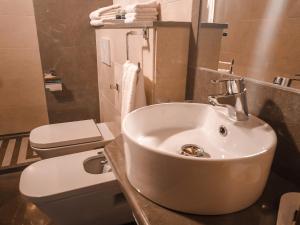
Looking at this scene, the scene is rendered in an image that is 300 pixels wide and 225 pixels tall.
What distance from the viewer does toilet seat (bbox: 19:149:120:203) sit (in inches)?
43.7

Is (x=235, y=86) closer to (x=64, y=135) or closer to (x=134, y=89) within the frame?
(x=134, y=89)

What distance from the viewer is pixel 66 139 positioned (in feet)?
5.31

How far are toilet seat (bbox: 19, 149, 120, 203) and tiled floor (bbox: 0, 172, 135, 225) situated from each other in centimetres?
44

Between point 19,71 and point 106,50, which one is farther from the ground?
point 106,50

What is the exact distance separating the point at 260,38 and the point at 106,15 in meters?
1.37

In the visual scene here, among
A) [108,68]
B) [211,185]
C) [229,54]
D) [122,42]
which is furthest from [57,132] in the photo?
[211,185]

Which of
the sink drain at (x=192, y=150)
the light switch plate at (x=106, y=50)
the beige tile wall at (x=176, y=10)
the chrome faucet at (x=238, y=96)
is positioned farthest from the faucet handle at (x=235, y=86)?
the light switch plate at (x=106, y=50)

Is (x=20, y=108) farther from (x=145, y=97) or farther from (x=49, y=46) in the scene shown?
(x=145, y=97)

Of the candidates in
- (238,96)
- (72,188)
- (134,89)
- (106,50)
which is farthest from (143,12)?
(72,188)

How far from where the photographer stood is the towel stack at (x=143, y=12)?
119cm

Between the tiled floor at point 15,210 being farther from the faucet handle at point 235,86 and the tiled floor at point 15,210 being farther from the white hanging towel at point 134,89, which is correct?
the faucet handle at point 235,86

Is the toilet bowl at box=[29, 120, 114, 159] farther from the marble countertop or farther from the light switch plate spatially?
the marble countertop

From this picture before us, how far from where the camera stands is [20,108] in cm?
232

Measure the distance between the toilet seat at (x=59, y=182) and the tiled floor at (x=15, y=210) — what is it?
44 centimetres
